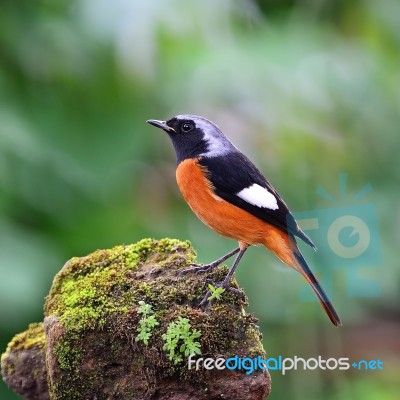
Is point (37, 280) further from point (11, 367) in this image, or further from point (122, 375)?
point (122, 375)

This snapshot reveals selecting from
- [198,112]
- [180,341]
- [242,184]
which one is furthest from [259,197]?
[198,112]

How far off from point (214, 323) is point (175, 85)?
8.97 ft

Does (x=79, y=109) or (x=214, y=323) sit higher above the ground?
(x=79, y=109)

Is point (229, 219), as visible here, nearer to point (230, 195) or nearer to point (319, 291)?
point (230, 195)

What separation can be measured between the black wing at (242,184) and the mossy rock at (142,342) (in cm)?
29

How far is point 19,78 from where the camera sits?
5.11m

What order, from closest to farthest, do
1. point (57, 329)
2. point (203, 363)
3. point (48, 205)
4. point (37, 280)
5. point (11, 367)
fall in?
1. point (203, 363)
2. point (57, 329)
3. point (11, 367)
4. point (37, 280)
5. point (48, 205)

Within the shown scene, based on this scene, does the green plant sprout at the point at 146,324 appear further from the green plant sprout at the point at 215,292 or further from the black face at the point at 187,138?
the black face at the point at 187,138

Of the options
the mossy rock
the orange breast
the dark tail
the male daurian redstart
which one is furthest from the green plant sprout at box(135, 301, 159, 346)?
the dark tail

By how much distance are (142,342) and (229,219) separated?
571 millimetres

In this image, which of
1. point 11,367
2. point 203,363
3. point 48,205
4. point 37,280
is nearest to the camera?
point 203,363

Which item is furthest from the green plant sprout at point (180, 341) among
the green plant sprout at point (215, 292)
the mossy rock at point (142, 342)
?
the green plant sprout at point (215, 292)

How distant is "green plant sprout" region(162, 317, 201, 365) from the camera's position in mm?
2477

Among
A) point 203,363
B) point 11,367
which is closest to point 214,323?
point 203,363
